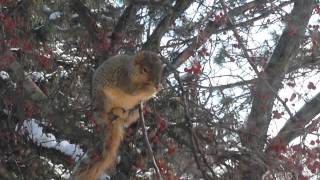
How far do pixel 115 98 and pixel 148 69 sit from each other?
0.47 m

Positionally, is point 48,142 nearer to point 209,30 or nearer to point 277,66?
point 209,30

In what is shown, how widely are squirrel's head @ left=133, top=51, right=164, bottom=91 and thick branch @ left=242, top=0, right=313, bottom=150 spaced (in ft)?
6.38

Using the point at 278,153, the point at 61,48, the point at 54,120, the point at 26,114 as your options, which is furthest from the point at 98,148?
the point at 61,48

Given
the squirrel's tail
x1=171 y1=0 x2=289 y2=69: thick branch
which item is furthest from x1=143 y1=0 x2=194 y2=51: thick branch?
the squirrel's tail

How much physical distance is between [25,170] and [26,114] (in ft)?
3.12

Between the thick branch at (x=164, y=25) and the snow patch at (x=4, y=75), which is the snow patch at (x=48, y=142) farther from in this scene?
the thick branch at (x=164, y=25)

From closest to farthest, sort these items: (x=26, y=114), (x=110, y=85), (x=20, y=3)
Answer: (x=110, y=85) < (x=26, y=114) < (x=20, y=3)

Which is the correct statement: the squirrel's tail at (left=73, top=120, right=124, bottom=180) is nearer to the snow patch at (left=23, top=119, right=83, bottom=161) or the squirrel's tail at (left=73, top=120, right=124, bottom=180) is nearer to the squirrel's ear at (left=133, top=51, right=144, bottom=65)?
the squirrel's ear at (left=133, top=51, right=144, bottom=65)

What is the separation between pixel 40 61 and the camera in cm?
485

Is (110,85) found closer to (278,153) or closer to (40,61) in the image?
(40,61)

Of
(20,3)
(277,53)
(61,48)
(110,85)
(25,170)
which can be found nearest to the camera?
(110,85)

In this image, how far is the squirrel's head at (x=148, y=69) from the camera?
369 cm

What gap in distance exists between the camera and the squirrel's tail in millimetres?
3975

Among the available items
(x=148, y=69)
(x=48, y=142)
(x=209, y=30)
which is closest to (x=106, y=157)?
(x=148, y=69)
